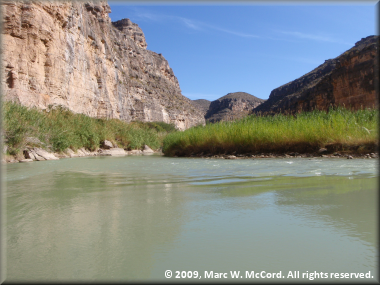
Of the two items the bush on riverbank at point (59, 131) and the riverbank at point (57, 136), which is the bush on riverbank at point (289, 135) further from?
the bush on riverbank at point (59, 131)

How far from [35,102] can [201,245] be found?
18362 millimetres

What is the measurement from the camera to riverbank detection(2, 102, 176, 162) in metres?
10.1

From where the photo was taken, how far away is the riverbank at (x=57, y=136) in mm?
10055

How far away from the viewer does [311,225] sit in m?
1.79

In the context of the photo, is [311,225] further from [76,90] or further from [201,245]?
[76,90]

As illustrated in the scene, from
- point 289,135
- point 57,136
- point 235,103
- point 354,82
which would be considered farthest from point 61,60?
point 235,103

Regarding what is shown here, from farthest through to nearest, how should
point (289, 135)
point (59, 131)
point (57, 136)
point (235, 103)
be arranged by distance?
point (235, 103) → point (59, 131) → point (57, 136) → point (289, 135)

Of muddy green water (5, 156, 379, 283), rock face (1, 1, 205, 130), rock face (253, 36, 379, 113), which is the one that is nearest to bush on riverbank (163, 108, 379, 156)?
muddy green water (5, 156, 379, 283)

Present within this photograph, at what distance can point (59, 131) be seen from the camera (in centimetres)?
1398

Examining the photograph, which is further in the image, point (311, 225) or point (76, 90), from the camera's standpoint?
point (76, 90)

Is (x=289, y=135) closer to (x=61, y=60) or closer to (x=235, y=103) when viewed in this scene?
(x=61, y=60)

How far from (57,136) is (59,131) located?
66 centimetres

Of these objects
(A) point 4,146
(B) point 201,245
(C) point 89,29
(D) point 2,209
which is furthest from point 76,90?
(B) point 201,245

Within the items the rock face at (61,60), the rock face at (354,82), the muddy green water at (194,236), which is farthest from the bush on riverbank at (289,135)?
the rock face at (354,82)
